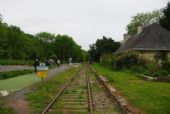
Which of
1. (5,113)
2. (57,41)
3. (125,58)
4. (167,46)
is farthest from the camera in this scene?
(57,41)

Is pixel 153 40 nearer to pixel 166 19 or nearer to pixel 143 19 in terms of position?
pixel 166 19

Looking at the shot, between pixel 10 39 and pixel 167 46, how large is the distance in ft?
225

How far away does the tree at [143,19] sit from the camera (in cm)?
9138

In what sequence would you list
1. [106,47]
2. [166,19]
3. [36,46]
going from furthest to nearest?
1. [36,46]
2. [106,47]
3. [166,19]

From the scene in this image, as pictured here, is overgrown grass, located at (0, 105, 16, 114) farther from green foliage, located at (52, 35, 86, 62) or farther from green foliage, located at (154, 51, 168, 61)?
green foliage, located at (52, 35, 86, 62)

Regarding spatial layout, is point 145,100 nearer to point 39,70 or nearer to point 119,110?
point 119,110

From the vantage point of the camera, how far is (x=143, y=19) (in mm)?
92875

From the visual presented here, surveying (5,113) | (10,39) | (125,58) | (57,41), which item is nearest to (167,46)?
(125,58)

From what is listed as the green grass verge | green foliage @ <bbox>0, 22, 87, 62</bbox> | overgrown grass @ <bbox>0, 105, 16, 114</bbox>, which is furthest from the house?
green foliage @ <bbox>0, 22, 87, 62</bbox>

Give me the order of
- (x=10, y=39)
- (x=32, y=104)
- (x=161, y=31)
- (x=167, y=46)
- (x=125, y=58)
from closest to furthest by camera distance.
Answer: (x=32, y=104) → (x=125, y=58) → (x=167, y=46) → (x=161, y=31) → (x=10, y=39)

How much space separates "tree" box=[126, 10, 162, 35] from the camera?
91.4 meters

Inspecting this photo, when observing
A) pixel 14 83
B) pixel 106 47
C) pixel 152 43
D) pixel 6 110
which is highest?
pixel 106 47

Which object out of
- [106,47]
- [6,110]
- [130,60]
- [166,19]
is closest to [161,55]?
[130,60]

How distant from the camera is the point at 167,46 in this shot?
47812 mm
